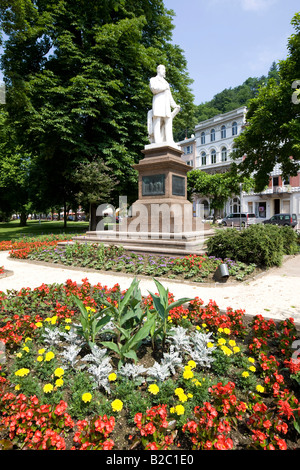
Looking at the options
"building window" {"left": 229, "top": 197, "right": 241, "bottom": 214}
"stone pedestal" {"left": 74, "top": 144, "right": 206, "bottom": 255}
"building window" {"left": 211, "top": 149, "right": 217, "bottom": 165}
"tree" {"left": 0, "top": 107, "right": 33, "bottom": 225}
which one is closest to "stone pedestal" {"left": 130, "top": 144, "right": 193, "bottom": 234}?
"stone pedestal" {"left": 74, "top": 144, "right": 206, "bottom": 255}

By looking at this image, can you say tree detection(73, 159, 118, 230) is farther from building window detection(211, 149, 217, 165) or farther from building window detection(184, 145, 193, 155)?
building window detection(184, 145, 193, 155)

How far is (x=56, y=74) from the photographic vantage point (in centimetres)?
1831

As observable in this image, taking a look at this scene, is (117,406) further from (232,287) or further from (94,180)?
Answer: (94,180)

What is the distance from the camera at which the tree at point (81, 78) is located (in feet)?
52.1

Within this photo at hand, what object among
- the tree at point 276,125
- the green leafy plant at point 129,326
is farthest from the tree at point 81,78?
the green leafy plant at point 129,326

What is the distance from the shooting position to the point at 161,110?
12.1 metres

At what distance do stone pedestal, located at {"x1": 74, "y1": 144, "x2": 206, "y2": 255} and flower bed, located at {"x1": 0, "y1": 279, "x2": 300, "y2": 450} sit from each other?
6.41m

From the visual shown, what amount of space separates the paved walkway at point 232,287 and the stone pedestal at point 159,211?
2.74m

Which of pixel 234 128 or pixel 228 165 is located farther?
pixel 228 165

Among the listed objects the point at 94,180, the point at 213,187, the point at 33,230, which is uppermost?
the point at 213,187

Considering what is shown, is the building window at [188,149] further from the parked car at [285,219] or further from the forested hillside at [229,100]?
the parked car at [285,219]

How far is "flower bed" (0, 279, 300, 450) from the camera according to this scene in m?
1.94

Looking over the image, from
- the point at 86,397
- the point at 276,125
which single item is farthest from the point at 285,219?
the point at 86,397

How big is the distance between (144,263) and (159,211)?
310 cm
